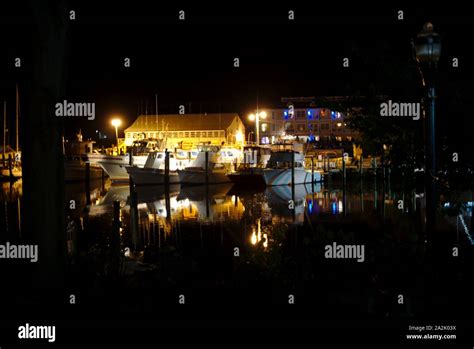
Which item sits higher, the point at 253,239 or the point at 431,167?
the point at 431,167

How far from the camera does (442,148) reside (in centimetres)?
730

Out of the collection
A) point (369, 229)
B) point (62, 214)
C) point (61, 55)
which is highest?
point (61, 55)

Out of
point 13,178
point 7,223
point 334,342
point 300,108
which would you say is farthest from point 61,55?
point 300,108

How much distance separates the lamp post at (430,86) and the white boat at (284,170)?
45090 mm

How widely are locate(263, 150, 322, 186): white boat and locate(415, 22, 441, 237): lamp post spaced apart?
45.1m

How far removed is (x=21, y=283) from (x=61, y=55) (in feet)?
13.0

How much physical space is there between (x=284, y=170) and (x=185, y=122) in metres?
32.4

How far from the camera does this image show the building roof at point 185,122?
263ft

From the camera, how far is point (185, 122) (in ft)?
Answer: 266

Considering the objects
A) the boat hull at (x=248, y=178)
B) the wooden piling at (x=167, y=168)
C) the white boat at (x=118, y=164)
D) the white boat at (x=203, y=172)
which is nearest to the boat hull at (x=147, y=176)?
the white boat at (x=203, y=172)

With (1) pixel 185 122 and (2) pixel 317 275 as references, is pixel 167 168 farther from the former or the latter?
(2) pixel 317 275

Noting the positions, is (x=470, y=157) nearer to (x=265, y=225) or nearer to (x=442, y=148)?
(x=442, y=148)

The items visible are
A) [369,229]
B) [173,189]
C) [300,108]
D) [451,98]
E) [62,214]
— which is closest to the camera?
[451,98]

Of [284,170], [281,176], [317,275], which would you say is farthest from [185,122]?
[317,275]
